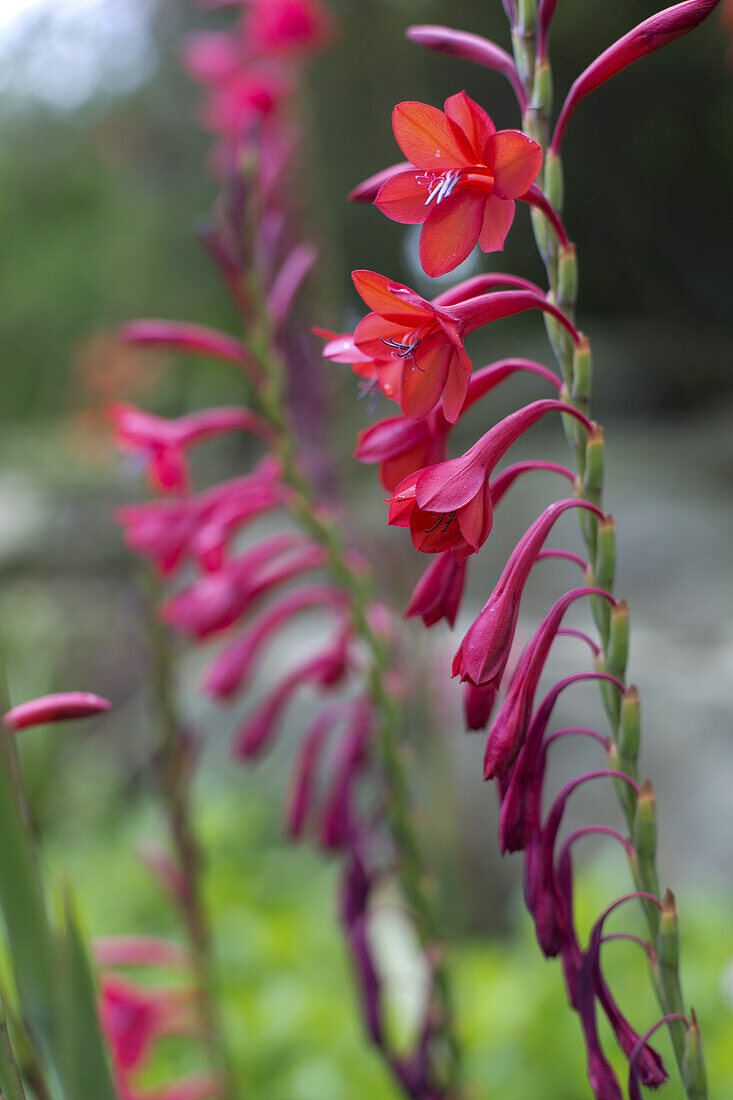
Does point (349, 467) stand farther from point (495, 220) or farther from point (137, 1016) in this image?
point (495, 220)

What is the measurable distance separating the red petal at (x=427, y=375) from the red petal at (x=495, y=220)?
0.05 m

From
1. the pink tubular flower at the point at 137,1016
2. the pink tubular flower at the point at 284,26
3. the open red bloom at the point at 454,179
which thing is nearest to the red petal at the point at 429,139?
the open red bloom at the point at 454,179

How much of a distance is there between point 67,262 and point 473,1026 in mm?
5623

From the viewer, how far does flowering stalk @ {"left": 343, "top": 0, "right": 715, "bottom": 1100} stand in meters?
0.41

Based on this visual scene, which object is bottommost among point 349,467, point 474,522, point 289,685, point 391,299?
point 289,685

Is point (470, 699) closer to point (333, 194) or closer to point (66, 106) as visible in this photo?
point (333, 194)

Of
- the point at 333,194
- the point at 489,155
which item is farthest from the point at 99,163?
the point at 489,155

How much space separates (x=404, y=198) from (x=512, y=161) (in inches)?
2.5

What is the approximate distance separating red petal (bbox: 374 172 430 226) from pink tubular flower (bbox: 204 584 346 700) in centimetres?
49

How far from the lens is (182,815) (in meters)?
0.97

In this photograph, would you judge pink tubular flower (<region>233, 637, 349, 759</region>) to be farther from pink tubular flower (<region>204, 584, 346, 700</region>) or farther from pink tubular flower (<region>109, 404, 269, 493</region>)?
pink tubular flower (<region>109, 404, 269, 493</region>)

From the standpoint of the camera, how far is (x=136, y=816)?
2.86 meters

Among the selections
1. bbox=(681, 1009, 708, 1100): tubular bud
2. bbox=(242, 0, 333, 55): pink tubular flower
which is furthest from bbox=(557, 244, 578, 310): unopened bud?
bbox=(242, 0, 333, 55): pink tubular flower

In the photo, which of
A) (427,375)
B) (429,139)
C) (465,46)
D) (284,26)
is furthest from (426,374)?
(284,26)
